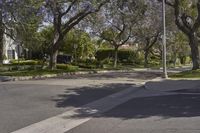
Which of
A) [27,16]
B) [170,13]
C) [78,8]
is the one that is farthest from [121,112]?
[170,13]

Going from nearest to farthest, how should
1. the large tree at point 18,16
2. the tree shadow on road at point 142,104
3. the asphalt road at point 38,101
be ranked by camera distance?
the asphalt road at point 38,101 < the tree shadow on road at point 142,104 < the large tree at point 18,16

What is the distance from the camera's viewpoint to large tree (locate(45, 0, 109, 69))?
37625 millimetres

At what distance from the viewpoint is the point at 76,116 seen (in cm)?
1438

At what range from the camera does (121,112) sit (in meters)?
15.1

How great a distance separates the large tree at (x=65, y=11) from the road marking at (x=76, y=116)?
58.9 feet

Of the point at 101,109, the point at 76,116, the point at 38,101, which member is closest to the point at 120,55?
the point at 38,101

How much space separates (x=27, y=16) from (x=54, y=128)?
24.8m

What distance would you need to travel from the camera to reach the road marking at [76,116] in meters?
12.0

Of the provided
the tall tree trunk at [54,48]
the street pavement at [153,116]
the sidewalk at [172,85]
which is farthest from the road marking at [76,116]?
the tall tree trunk at [54,48]

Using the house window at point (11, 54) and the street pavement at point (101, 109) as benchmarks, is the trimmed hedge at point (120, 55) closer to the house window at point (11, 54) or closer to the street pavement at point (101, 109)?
the house window at point (11, 54)

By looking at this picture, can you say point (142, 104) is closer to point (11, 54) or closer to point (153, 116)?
point (153, 116)

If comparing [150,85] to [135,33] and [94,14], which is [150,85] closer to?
[94,14]

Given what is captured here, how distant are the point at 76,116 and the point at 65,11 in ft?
87.6

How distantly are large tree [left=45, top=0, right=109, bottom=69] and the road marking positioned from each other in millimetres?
17962
